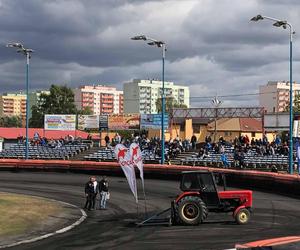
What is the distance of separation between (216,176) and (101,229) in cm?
457

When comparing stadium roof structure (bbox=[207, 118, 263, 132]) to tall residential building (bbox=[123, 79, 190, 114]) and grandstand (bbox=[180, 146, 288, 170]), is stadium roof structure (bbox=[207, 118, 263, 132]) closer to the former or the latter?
grandstand (bbox=[180, 146, 288, 170])

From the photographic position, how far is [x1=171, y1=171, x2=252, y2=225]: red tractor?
18578mm

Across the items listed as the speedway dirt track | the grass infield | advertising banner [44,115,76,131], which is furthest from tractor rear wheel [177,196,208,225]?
advertising banner [44,115,76,131]

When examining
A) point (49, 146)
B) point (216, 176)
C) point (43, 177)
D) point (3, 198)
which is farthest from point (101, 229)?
point (49, 146)

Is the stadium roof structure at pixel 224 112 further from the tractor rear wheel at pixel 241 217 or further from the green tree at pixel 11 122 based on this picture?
the green tree at pixel 11 122

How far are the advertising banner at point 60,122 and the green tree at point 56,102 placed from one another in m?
55.1

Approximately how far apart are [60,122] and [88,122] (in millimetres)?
4131

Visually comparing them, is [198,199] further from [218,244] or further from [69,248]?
[69,248]

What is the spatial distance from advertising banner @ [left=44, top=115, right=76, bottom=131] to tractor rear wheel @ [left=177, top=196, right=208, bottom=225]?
6143 centimetres

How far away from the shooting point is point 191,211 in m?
18.7

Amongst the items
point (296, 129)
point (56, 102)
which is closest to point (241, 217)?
point (296, 129)

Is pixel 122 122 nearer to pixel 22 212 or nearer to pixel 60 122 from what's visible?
pixel 60 122

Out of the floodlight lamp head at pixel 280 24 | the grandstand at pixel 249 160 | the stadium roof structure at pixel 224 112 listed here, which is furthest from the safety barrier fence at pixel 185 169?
the stadium roof structure at pixel 224 112

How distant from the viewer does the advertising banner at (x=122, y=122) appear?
86125 mm
